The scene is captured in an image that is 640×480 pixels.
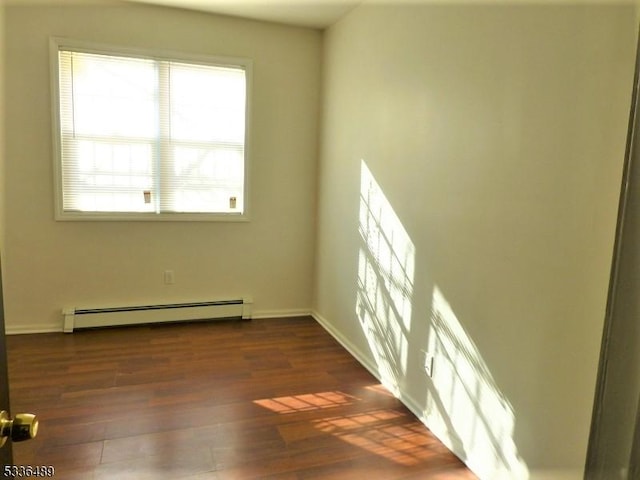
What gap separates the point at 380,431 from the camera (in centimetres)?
229

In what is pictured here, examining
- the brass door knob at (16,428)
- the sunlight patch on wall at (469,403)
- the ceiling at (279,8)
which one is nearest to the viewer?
the brass door knob at (16,428)

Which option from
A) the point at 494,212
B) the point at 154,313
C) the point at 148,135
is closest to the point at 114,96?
the point at 148,135

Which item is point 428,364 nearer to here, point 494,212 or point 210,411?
point 494,212

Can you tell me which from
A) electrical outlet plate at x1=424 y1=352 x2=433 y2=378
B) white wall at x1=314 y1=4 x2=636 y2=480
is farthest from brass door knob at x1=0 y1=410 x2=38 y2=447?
electrical outlet plate at x1=424 y1=352 x2=433 y2=378

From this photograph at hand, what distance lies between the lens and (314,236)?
416 cm

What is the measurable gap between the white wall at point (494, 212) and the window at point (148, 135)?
4.35 feet

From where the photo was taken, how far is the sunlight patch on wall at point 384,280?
2607mm

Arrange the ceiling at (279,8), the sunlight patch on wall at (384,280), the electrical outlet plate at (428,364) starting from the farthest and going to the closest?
the ceiling at (279,8) → the sunlight patch on wall at (384,280) → the electrical outlet plate at (428,364)

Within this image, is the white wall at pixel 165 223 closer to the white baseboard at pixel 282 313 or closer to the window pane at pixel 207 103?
the white baseboard at pixel 282 313

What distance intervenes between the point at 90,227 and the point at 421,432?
2.95m

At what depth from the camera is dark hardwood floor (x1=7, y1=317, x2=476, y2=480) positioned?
77.6 inches

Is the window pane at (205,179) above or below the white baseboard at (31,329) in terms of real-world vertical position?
above

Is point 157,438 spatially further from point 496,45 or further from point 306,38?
point 306,38

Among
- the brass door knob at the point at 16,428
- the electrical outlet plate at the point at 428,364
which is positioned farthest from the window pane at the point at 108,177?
the brass door knob at the point at 16,428
